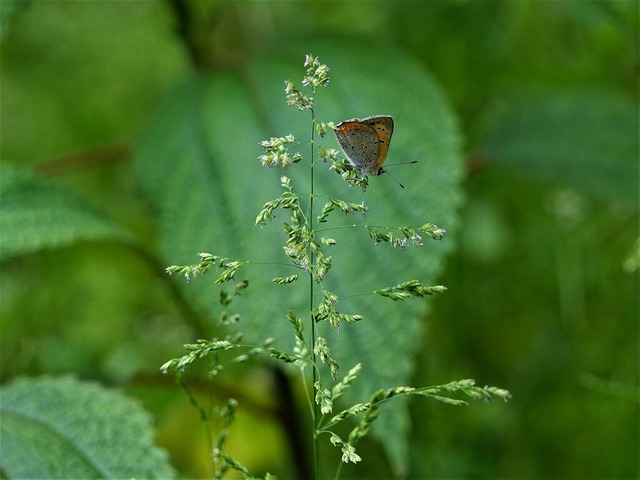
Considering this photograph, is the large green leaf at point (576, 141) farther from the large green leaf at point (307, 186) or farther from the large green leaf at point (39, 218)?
the large green leaf at point (39, 218)

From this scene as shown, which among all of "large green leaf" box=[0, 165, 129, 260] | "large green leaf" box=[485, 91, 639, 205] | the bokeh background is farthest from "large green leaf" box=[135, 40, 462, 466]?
"large green leaf" box=[485, 91, 639, 205]

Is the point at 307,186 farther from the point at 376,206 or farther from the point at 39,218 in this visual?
the point at 39,218

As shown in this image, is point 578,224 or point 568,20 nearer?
point 578,224

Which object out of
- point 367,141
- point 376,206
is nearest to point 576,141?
point 376,206

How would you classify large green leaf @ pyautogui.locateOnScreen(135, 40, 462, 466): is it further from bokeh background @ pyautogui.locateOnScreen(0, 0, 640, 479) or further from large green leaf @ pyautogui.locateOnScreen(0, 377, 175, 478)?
large green leaf @ pyautogui.locateOnScreen(0, 377, 175, 478)

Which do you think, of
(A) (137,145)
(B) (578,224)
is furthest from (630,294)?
(A) (137,145)

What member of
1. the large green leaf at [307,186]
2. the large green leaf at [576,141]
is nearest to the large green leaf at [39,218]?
the large green leaf at [307,186]

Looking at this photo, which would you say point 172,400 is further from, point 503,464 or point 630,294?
point 630,294
